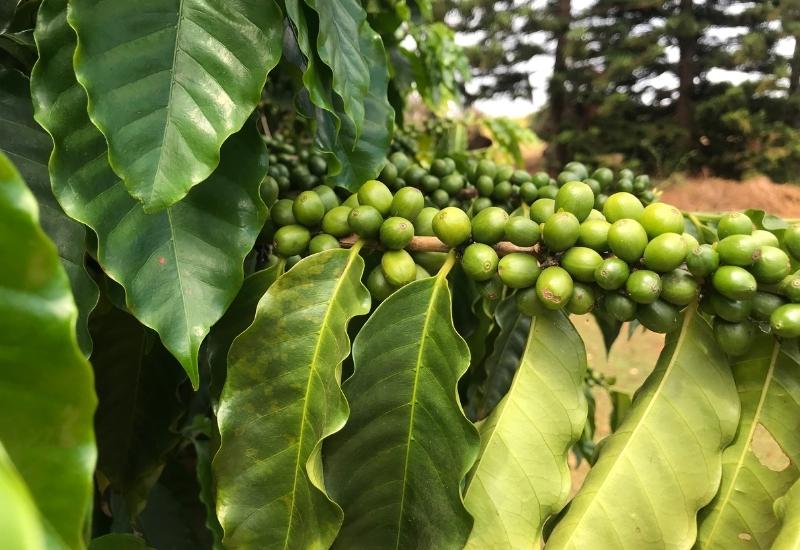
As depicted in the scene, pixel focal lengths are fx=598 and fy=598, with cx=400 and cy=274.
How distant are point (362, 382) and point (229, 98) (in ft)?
1.07

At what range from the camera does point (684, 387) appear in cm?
69

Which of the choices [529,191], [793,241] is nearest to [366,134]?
[529,191]

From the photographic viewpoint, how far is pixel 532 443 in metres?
0.68

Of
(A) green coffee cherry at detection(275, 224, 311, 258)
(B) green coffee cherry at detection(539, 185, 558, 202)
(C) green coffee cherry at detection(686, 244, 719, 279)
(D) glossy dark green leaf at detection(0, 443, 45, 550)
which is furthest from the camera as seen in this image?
(B) green coffee cherry at detection(539, 185, 558, 202)

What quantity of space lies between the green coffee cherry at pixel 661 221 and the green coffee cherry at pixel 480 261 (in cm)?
17

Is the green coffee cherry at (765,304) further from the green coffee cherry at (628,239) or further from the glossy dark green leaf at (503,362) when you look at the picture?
the glossy dark green leaf at (503,362)

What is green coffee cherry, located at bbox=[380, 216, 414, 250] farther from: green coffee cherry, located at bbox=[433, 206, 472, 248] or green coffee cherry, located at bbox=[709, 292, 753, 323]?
green coffee cherry, located at bbox=[709, 292, 753, 323]

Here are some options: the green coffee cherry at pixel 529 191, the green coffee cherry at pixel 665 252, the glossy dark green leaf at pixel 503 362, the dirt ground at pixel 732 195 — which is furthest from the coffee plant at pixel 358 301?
the dirt ground at pixel 732 195

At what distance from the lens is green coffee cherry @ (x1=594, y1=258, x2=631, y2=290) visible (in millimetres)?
644

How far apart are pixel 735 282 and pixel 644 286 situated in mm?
88

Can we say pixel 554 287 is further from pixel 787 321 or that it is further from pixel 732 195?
pixel 732 195

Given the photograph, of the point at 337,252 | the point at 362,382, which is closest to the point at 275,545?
the point at 362,382

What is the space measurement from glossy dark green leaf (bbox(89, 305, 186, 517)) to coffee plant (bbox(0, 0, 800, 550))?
0.06 m

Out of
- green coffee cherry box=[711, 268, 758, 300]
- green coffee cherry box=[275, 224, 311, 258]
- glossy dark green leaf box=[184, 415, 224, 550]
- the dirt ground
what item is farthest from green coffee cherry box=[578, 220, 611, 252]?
the dirt ground
